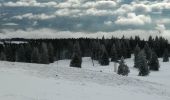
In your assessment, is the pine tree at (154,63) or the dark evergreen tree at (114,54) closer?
the pine tree at (154,63)

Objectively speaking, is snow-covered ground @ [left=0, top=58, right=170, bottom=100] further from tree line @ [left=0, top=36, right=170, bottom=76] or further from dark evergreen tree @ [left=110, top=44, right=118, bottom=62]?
dark evergreen tree @ [left=110, top=44, right=118, bottom=62]

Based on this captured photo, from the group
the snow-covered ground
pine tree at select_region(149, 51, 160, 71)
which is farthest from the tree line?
the snow-covered ground

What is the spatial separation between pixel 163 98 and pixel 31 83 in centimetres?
1008

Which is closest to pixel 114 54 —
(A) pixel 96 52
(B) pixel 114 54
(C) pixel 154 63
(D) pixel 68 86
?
Result: (B) pixel 114 54

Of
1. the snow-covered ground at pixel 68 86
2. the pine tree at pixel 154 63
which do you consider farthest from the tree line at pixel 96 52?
the snow-covered ground at pixel 68 86

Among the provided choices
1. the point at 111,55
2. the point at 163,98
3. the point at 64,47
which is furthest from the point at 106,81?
the point at 64,47

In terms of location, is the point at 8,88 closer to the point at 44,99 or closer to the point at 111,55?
the point at 44,99

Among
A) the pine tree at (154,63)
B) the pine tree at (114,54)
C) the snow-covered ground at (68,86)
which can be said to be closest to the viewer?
the snow-covered ground at (68,86)

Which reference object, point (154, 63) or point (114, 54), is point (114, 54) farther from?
point (154, 63)

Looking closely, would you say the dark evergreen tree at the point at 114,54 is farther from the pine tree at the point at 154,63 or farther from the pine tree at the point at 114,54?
the pine tree at the point at 154,63

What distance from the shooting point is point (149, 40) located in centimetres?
16625

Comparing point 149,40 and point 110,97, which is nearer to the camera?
point 110,97

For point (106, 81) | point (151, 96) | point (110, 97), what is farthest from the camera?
point (106, 81)

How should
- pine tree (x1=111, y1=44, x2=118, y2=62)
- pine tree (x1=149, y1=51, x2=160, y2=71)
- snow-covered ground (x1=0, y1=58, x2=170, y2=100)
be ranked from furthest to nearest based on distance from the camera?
pine tree (x1=111, y1=44, x2=118, y2=62), pine tree (x1=149, y1=51, x2=160, y2=71), snow-covered ground (x1=0, y1=58, x2=170, y2=100)
